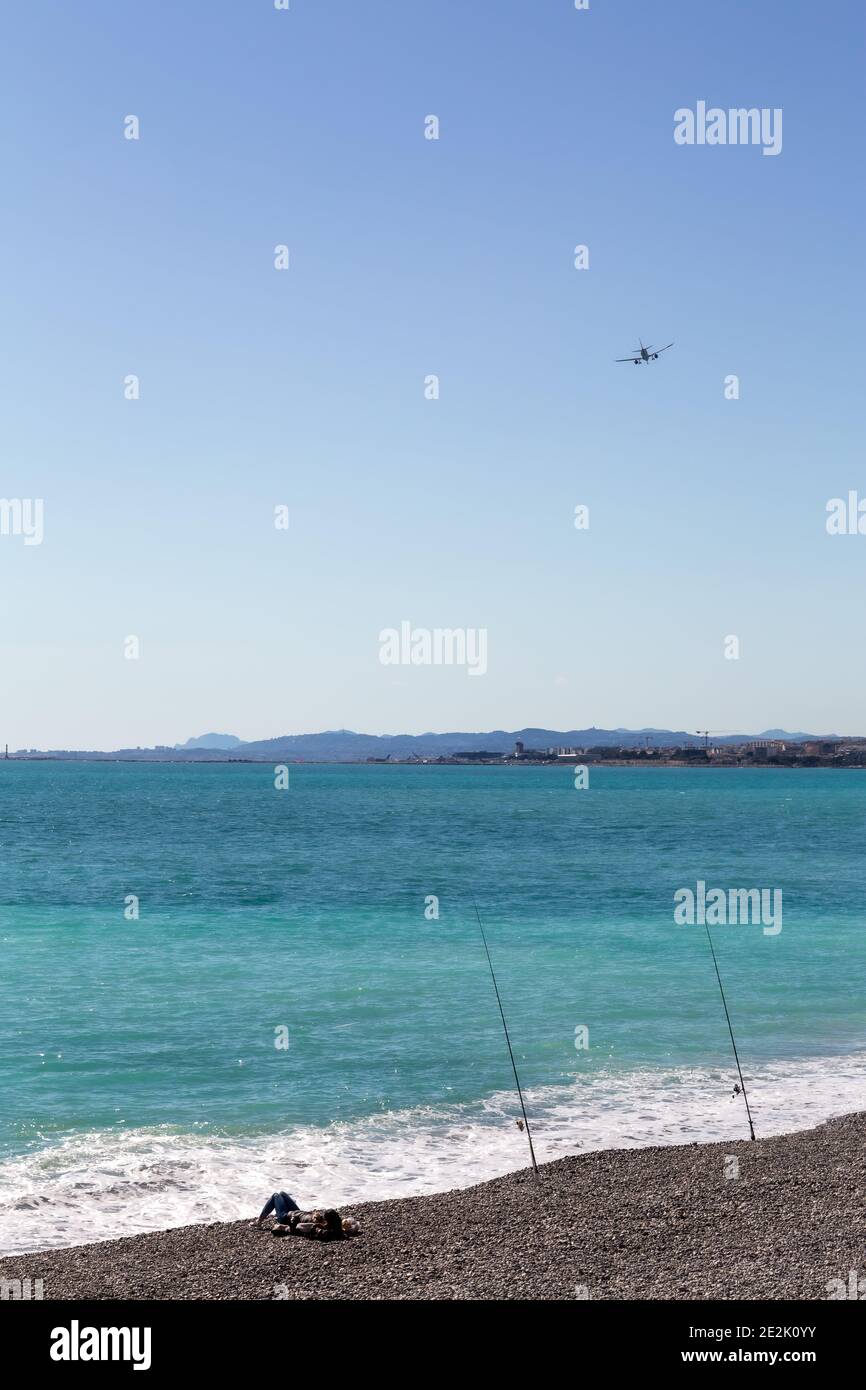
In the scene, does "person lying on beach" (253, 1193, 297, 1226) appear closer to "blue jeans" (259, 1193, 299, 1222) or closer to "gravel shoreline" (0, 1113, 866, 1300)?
"blue jeans" (259, 1193, 299, 1222)

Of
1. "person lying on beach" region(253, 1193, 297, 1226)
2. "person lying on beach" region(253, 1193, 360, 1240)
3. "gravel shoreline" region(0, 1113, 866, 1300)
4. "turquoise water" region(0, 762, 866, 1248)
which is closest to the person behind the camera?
"gravel shoreline" region(0, 1113, 866, 1300)

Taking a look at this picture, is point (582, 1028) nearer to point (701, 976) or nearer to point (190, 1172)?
point (701, 976)

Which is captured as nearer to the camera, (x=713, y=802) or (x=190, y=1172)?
(x=190, y=1172)

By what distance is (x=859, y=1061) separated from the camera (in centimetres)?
2073

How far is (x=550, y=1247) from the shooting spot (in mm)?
11641

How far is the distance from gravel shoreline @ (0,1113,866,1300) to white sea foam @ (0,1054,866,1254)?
3.01 ft

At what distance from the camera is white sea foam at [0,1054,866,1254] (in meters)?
13.5

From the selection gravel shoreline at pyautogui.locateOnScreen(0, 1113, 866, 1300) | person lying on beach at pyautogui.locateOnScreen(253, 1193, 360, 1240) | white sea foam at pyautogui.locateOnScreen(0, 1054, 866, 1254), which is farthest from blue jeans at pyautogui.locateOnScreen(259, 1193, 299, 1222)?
white sea foam at pyautogui.locateOnScreen(0, 1054, 866, 1254)

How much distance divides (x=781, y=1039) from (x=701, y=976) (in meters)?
6.01

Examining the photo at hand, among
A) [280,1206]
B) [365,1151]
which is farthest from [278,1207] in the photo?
[365,1151]

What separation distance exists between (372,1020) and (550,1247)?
1162 centimetres

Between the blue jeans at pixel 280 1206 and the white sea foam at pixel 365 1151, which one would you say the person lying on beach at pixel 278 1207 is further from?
the white sea foam at pixel 365 1151
